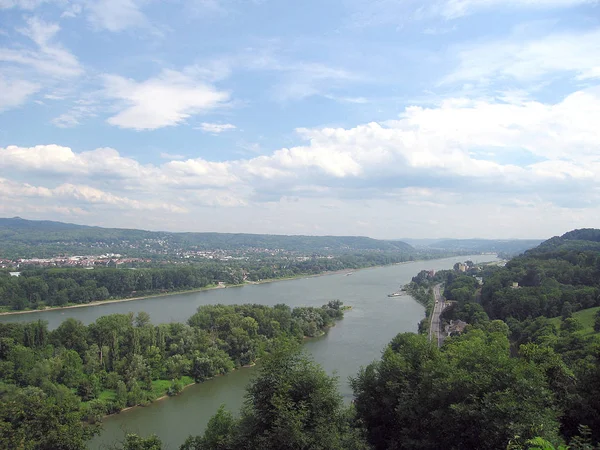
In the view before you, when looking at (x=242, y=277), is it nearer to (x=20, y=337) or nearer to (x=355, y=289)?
(x=355, y=289)

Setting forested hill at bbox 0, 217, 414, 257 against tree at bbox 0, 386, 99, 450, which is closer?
tree at bbox 0, 386, 99, 450

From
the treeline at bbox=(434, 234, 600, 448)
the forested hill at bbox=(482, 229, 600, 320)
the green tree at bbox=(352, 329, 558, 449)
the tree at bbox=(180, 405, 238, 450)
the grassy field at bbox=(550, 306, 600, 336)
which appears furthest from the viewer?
the forested hill at bbox=(482, 229, 600, 320)

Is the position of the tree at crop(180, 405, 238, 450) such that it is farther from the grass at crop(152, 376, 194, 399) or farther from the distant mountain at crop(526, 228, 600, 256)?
the distant mountain at crop(526, 228, 600, 256)

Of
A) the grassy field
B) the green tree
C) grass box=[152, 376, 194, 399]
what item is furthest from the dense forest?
the grassy field

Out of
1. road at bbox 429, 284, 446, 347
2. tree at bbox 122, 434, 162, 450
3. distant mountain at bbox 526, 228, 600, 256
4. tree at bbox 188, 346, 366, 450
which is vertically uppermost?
distant mountain at bbox 526, 228, 600, 256

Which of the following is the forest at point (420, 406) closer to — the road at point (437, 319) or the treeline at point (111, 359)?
the treeline at point (111, 359)
